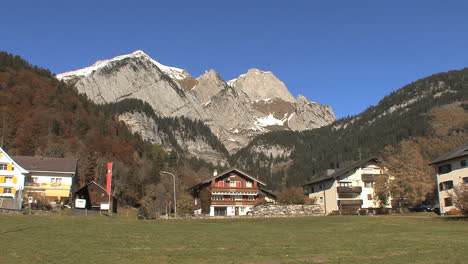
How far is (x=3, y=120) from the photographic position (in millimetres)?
115812

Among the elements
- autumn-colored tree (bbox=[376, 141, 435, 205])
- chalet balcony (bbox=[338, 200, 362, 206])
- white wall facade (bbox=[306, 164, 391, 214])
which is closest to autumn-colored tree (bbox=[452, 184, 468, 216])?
autumn-colored tree (bbox=[376, 141, 435, 205])

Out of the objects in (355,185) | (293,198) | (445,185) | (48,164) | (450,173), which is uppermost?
(48,164)

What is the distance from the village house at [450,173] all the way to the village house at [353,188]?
15.6 metres

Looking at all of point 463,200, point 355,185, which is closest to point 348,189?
point 355,185

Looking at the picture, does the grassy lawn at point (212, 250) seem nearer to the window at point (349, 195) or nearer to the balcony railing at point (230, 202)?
the window at point (349, 195)

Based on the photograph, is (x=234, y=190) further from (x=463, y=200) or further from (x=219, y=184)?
(x=463, y=200)

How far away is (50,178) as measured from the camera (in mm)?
72875

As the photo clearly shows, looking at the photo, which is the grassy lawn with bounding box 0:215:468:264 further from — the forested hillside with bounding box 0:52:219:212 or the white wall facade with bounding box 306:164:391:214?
the forested hillside with bounding box 0:52:219:212

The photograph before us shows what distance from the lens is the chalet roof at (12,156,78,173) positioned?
2876 inches

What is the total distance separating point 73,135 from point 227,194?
213ft

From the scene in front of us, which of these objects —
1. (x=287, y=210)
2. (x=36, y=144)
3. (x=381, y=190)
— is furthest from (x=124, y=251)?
(x=36, y=144)

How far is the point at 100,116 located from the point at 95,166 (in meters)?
51.7

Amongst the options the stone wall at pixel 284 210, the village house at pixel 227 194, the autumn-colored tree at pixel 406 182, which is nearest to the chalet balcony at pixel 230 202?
the village house at pixel 227 194

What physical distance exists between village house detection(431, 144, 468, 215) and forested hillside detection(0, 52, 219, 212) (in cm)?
5114
